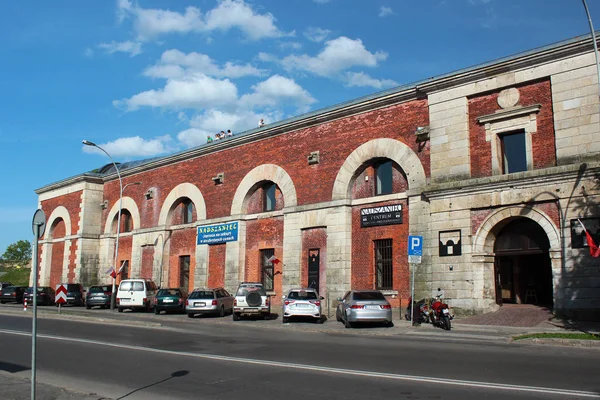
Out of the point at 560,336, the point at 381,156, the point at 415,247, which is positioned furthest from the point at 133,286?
the point at 560,336

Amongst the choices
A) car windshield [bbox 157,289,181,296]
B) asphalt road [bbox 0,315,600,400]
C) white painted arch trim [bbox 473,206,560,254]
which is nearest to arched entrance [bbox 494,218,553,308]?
white painted arch trim [bbox 473,206,560,254]

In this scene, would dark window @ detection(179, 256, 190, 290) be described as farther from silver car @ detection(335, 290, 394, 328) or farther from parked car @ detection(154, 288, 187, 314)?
silver car @ detection(335, 290, 394, 328)

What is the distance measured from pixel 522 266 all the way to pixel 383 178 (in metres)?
7.13

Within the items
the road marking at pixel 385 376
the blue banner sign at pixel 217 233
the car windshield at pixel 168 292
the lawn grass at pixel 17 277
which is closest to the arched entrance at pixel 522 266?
the road marking at pixel 385 376

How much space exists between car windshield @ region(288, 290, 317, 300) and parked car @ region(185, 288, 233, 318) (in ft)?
16.9

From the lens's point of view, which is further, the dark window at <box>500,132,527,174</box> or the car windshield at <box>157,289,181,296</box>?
the car windshield at <box>157,289,181,296</box>

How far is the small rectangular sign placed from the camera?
2448 centimetres

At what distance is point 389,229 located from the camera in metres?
24.8

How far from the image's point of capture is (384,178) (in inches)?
1021

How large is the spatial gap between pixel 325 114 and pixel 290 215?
5.46 m

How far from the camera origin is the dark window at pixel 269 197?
31.4 meters

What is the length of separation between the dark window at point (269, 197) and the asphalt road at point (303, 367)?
1485 cm

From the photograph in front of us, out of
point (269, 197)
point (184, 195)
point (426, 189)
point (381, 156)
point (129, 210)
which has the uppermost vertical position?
point (381, 156)

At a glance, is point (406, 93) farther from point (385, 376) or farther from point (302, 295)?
point (385, 376)
